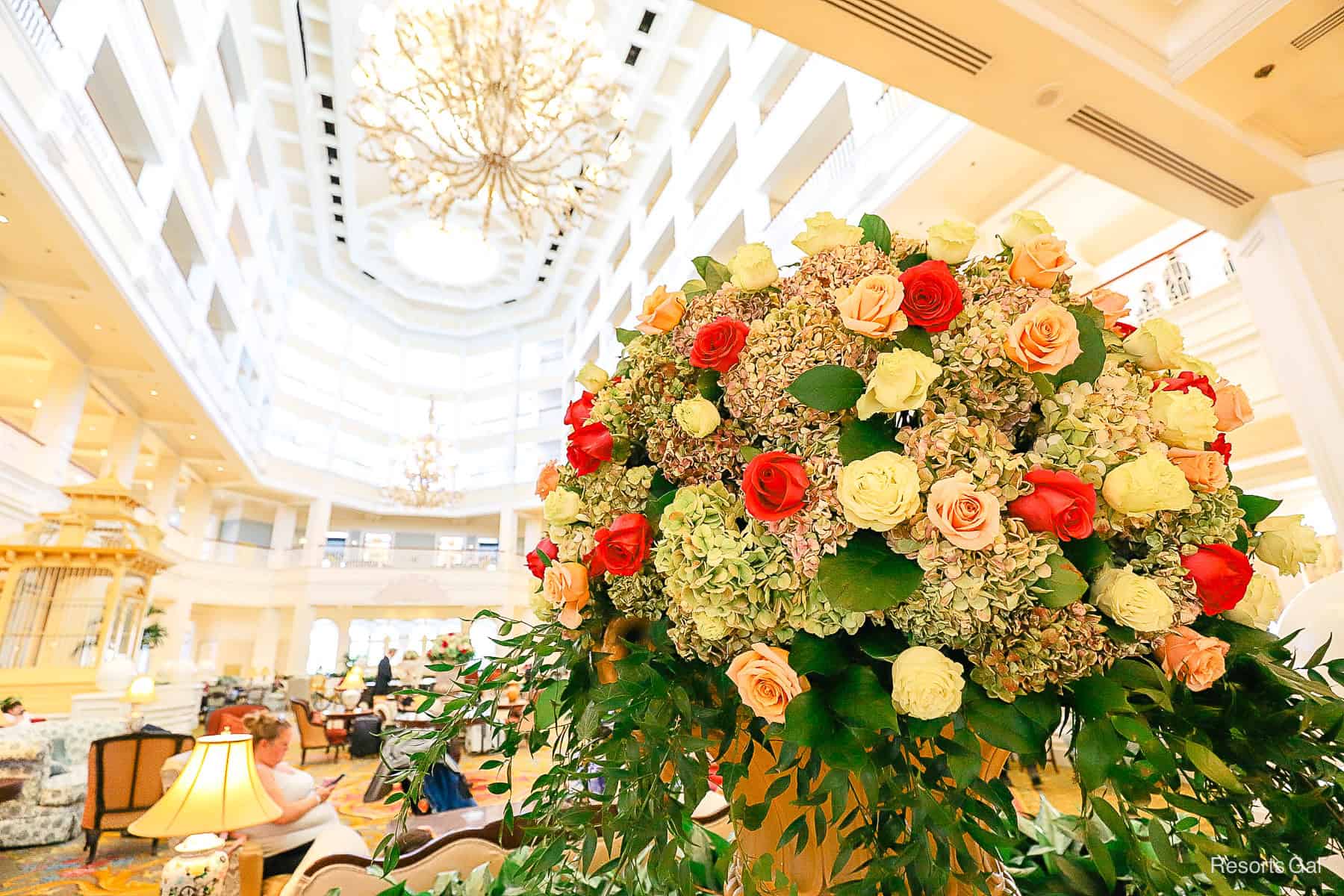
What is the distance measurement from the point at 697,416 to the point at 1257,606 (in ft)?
2.03

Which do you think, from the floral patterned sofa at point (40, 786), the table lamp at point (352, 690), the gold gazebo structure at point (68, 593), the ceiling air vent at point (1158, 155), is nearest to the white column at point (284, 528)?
the table lamp at point (352, 690)

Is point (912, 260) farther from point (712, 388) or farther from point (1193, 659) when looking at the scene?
point (1193, 659)

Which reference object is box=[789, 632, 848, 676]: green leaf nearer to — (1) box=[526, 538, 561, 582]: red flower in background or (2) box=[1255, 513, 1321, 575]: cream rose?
(1) box=[526, 538, 561, 582]: red flower in background

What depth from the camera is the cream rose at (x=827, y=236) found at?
834 mm

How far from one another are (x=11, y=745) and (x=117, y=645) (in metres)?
4.31

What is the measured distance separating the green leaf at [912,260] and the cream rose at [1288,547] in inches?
19.2

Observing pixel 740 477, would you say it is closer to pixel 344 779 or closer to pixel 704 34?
pixel 344 779

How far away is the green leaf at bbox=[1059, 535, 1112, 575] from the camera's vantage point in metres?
0.65

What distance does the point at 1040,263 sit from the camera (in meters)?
0.74

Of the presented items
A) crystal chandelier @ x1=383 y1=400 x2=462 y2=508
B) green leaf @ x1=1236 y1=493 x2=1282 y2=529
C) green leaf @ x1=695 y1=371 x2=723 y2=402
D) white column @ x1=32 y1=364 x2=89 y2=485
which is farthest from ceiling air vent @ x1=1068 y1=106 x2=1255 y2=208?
crystal chandelier @ x1=383 y1=400 x2=462 y2=508

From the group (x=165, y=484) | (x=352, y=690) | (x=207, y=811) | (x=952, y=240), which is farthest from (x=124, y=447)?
(x=952, y=240)

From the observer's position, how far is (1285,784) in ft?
2.03

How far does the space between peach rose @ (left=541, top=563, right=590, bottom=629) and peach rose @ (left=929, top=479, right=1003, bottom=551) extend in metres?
0.37

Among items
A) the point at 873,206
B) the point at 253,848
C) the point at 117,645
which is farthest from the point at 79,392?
the point at 873,206
